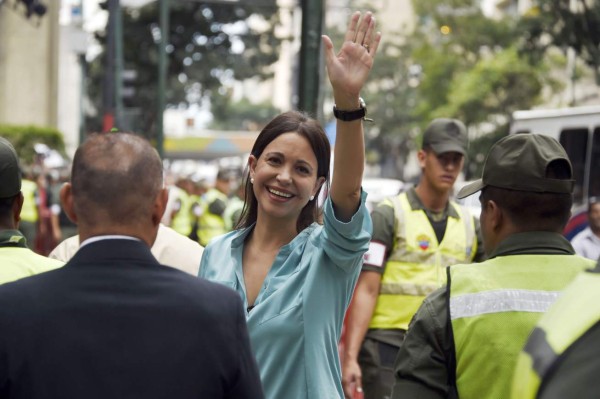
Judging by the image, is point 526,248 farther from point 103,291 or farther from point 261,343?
point 103,291

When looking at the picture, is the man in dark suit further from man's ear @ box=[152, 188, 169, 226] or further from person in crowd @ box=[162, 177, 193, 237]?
person in crowd @ box=[162, 177, 193, 237]

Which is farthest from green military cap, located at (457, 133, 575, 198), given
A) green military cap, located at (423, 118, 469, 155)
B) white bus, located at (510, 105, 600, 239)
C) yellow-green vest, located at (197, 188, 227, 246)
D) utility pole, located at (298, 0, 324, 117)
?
white bus, located at (510, 105, 600, 239)

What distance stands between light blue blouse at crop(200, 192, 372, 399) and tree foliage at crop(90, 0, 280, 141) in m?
28.9

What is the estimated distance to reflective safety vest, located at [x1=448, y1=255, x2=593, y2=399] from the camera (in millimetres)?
3580

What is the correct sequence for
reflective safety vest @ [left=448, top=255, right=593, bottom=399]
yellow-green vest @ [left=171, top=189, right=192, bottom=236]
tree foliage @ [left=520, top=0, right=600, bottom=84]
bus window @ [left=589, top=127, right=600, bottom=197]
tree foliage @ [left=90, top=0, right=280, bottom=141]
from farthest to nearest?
1. tree foliage @ [left=90, top=0, right=280, bottom=141]
2. tree foliage @ [left=520, top=0, right=600, bottom=84]
3. yellow-green vest @ [left=171, top=189, right=192, bottom=236]
4. bus window @ [left=589, top=127, right=600, bottom=197]
5. reflective safety vest @ [left=448, top=255, right=593, bottom=399]

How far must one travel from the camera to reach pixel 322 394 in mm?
4008

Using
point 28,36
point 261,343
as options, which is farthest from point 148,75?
point 261,343

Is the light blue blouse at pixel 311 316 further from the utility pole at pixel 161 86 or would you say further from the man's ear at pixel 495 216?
the utility pole at pixel 161 86

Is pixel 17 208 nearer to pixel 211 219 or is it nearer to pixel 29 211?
pixel 211 219

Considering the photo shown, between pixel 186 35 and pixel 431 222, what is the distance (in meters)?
27.6

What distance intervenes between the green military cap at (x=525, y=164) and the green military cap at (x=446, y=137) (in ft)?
9.66

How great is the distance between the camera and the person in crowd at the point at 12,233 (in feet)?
12.9

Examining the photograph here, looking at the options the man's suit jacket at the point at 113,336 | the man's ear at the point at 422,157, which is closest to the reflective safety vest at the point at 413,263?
the man's ear at the point at 422,157

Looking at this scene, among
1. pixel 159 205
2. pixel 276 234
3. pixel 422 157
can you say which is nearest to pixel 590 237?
pixel 422 157
